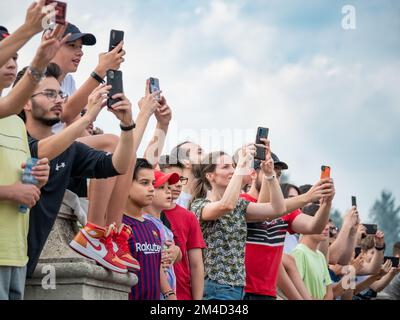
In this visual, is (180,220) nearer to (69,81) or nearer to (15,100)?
(69,81)

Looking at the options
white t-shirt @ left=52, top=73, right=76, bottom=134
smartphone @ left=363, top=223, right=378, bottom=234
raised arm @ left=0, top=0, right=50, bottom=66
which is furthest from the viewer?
smartphone @ left=363, top=223, right=378, bottom=234

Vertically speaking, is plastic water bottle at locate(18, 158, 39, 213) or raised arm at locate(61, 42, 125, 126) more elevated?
raised arm at locate(61, 42, 125, 126)

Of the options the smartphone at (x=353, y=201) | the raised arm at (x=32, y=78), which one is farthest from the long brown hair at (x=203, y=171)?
the raised arm at (x=32, y=78)

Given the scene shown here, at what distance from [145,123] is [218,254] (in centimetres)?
178

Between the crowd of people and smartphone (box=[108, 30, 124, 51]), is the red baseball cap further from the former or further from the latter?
smartphone (box=[108, 30, 124, 51])

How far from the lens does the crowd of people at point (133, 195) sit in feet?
18.7

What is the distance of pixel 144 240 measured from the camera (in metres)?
7.22

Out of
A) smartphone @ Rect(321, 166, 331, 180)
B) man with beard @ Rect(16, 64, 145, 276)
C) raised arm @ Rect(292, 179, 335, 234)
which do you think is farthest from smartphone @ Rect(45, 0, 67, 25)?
raised arm @ Rect(292, 179, 335, 234)

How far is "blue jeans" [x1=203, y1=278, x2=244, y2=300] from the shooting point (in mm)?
8039

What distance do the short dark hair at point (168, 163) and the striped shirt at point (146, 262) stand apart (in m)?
1.41

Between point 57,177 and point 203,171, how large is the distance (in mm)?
2611

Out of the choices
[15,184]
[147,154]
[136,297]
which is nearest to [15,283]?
[15,184]

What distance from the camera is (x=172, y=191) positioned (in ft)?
26.2

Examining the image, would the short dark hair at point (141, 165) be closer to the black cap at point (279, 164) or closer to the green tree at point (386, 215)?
the black cap at point (279, 164)
